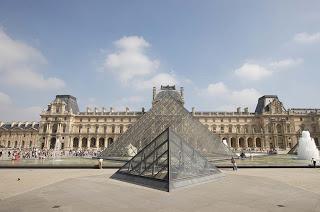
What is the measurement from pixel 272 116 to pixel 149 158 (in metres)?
66.3

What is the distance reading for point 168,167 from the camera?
8891mm

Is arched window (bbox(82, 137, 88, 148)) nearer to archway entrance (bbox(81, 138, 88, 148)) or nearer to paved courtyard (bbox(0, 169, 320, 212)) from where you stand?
archway entrance (bbox(81, 138, 88, 148))

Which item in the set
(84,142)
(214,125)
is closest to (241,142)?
(214,125)

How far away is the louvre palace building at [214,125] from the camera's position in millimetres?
68000

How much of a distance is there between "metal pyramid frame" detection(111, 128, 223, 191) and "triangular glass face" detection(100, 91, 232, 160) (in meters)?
12.0

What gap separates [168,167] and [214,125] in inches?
2536

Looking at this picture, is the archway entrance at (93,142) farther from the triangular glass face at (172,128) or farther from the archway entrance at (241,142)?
the triangular glass face at (172,128)

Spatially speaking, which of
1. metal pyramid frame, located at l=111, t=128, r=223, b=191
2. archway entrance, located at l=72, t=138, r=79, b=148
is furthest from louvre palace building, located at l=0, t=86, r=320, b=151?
metal pyramid frame, located at l=111, t=128, r=223, b=191

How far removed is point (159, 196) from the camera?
7.36 meters

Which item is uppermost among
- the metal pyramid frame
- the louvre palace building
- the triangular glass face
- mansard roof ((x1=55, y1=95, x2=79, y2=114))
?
mansard roof ((x1=55, y1=95, x2=79, y2=114))

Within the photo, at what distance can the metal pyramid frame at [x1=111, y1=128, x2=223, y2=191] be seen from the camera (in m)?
8.95

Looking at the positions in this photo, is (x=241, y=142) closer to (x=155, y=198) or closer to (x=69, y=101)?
(x=69, y=101)

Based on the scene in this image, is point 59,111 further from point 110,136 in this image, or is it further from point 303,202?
point 303,202

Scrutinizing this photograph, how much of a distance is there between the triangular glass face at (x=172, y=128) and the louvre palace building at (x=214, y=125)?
44.9 metres
